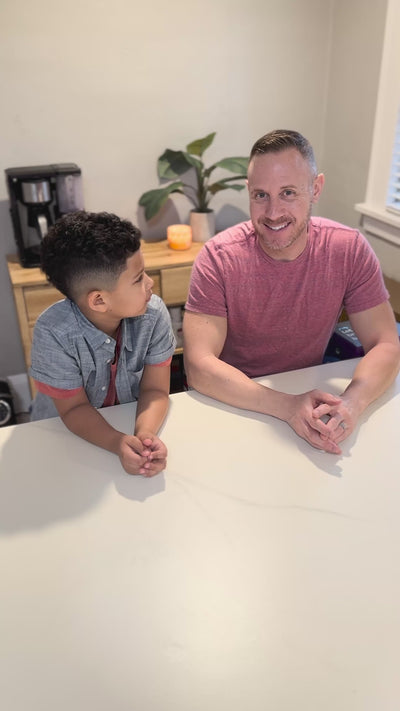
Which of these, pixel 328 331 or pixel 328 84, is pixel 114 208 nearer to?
pixel 328 84

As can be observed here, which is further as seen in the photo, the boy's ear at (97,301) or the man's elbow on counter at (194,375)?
the man's elbow on counter at (194,375)

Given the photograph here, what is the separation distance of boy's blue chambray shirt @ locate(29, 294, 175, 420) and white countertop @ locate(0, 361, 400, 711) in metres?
0.12

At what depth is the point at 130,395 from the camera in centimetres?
136

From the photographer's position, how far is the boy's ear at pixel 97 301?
Result: 1.15 m

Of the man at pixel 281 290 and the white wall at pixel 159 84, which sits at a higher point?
the white wall at pixel 159 84

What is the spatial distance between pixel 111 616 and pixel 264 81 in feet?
8.22

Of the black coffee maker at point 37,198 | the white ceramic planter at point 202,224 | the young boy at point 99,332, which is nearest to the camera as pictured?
the young boy at point 99,332

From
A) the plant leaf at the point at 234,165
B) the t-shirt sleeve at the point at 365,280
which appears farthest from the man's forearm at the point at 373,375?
the plant leaf at the point at 234,165

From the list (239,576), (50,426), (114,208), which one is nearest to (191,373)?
(50,426)

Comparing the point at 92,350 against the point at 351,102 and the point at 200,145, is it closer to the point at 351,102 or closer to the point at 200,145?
the point at 200,145

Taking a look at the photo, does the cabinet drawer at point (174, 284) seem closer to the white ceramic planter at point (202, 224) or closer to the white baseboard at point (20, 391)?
the white ceramic planter at point (202, 224)

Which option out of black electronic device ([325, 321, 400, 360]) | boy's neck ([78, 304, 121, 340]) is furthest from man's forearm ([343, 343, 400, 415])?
boy's neck ([78, 304, 121, 340])

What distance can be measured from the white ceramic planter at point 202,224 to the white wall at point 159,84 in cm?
16

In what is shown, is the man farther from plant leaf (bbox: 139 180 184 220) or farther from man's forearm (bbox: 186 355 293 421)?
plant leaf (bbox: 139 180 184 220)
